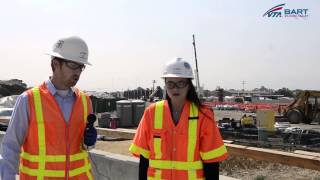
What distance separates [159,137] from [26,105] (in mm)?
1012

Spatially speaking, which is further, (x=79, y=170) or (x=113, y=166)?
(x=113, y=166)

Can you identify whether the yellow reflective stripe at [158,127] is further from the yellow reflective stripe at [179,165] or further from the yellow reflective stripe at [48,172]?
the yellow reflective stripe at [48,172]

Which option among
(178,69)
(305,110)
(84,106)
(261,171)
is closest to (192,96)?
(178,69)

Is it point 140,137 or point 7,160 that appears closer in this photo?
point 7,160

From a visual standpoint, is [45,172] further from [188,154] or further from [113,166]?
[113,166]

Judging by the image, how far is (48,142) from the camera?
10.7 feet

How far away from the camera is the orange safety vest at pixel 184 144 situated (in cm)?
340

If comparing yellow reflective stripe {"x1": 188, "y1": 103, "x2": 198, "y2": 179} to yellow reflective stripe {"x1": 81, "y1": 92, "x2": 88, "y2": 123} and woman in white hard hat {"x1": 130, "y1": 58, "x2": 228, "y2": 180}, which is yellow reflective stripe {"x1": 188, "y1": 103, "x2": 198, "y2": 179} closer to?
woman in white hard hat {"x1": 130, "y1": 58, "x2": 228, "y2": 180}

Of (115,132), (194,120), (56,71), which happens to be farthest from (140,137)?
(115,132)

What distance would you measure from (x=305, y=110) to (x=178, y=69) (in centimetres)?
2888

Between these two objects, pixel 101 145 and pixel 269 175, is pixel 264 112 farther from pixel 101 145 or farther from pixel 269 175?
pixel 269 175

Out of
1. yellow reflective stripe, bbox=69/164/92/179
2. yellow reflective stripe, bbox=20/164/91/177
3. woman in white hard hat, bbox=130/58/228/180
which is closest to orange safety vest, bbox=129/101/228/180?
woman in white hard hat, bbox=130/58/228/180

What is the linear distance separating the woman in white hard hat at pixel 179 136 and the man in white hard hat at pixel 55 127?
0.46 metres

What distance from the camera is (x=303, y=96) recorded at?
30516 mm
